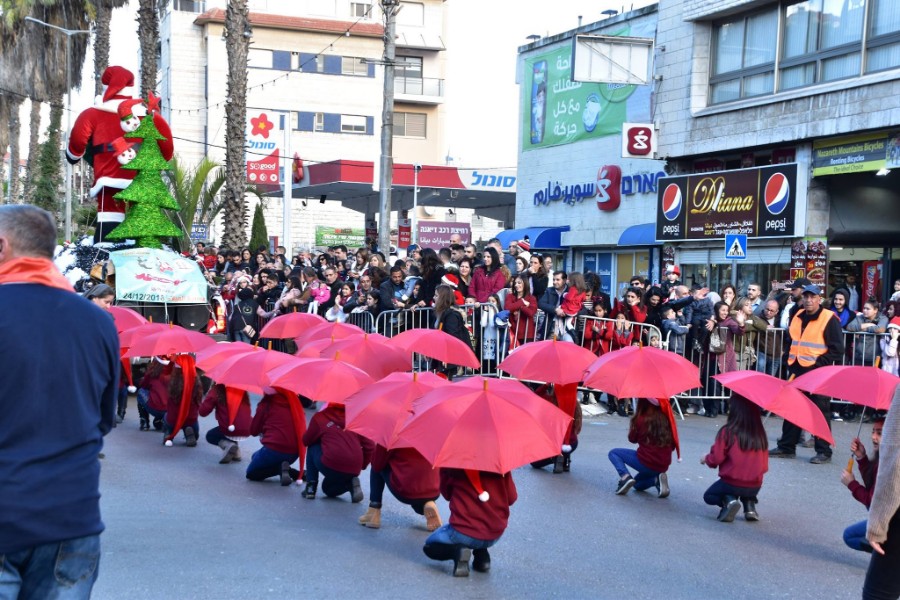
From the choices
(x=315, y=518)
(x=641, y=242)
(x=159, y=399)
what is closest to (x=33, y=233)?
(x=315, y=518)

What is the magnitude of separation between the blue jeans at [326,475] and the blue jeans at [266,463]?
1.73ft

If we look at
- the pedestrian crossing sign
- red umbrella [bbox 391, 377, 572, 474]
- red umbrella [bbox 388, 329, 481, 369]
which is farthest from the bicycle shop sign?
red umbrella [bbox 391, 377, 572, 474]

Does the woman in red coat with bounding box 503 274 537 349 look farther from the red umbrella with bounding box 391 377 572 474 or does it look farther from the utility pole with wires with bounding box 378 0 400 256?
the red umbrella with bounding box 391 377 572 474

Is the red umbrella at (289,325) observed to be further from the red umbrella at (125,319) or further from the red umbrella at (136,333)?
the red umbrella at (136,333)

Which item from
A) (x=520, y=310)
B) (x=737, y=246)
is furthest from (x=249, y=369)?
(x=737, y=246)

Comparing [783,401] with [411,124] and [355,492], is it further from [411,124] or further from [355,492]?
[411,124]

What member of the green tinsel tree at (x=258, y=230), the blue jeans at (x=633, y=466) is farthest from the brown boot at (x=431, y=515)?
the green tinsel tree at (x=258, y=230)

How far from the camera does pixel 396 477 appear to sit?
7922 millimetres

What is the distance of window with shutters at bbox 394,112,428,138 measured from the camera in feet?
205

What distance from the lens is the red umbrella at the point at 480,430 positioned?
6.54 meters

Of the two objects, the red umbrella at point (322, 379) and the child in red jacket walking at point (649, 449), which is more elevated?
the red umbrella at point (322, 379)

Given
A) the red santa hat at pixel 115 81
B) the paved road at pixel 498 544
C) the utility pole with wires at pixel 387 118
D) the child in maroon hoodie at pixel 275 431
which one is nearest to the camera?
the paved road at pixel 498 544

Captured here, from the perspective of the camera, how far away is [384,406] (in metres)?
7.41

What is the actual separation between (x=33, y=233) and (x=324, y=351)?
21.0 feet
